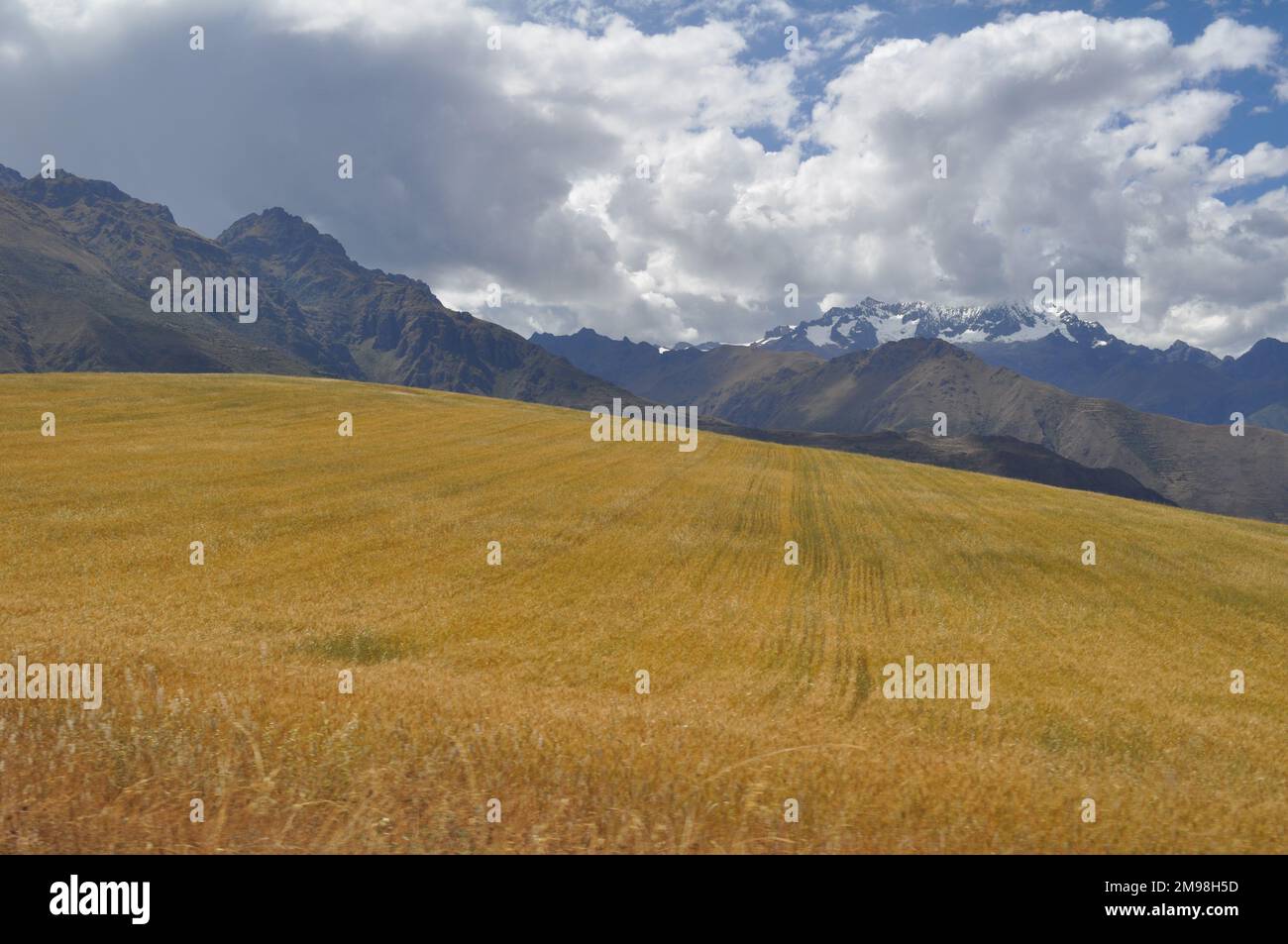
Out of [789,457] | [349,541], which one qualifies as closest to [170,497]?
[349,541]

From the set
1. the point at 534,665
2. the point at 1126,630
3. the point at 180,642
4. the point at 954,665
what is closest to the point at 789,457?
the point at 1126,630

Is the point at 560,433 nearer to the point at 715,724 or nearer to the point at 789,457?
the point at 789,457

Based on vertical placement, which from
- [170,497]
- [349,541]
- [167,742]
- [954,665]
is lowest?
[954,665]

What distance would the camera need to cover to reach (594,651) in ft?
78.4

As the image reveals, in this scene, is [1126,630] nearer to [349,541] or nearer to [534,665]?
[534,665]

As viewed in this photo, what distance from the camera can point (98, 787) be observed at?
7621 millimetres

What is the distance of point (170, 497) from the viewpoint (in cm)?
4000

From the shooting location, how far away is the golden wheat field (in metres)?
7.81

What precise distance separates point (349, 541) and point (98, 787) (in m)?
28.0

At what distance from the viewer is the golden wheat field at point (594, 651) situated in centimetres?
781

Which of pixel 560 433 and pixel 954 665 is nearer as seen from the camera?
pixel 954 665
